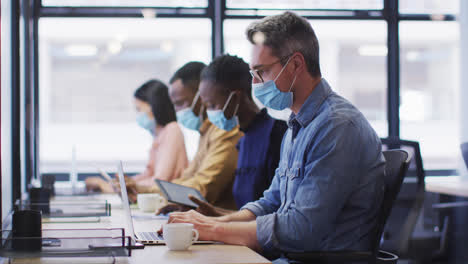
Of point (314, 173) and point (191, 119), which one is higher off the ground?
point (191, 119)

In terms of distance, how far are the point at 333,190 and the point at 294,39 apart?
0.57 meters

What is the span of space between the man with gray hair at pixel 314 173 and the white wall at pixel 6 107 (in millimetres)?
1228

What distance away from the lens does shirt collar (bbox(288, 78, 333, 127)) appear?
2.01 m

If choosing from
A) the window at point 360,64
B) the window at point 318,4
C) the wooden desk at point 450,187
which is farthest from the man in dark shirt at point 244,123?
the window at point 360,64

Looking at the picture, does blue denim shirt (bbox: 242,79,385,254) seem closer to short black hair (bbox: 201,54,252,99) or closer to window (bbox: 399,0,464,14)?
short black hair (bbox: 201,54,252,99)

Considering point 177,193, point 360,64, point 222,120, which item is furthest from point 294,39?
Answer: point 360,64

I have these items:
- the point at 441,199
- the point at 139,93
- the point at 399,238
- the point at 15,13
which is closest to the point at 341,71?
the point at 441,199

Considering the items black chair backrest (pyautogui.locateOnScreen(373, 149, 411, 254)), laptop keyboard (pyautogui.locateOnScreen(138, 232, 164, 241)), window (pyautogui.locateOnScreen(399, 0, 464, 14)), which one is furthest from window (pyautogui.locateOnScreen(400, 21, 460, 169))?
laptop keyboard (pyautogui.locateOnScreen(138, 232, 164, 241))

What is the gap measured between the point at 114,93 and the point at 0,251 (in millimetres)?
3513

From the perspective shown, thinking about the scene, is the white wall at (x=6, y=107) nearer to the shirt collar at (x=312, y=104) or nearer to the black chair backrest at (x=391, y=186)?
the shirt collar at (x=312, y=104)

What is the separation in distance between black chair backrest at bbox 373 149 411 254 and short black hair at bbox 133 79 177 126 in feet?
8.69

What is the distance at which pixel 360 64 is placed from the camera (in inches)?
202

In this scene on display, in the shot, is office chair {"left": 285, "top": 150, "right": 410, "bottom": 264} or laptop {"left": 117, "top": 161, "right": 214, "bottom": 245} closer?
office chair {"left": 285, "top": 150, "right": 410, "bottom": 264}

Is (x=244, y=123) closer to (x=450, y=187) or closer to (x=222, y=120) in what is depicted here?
(x=222, y=120)
